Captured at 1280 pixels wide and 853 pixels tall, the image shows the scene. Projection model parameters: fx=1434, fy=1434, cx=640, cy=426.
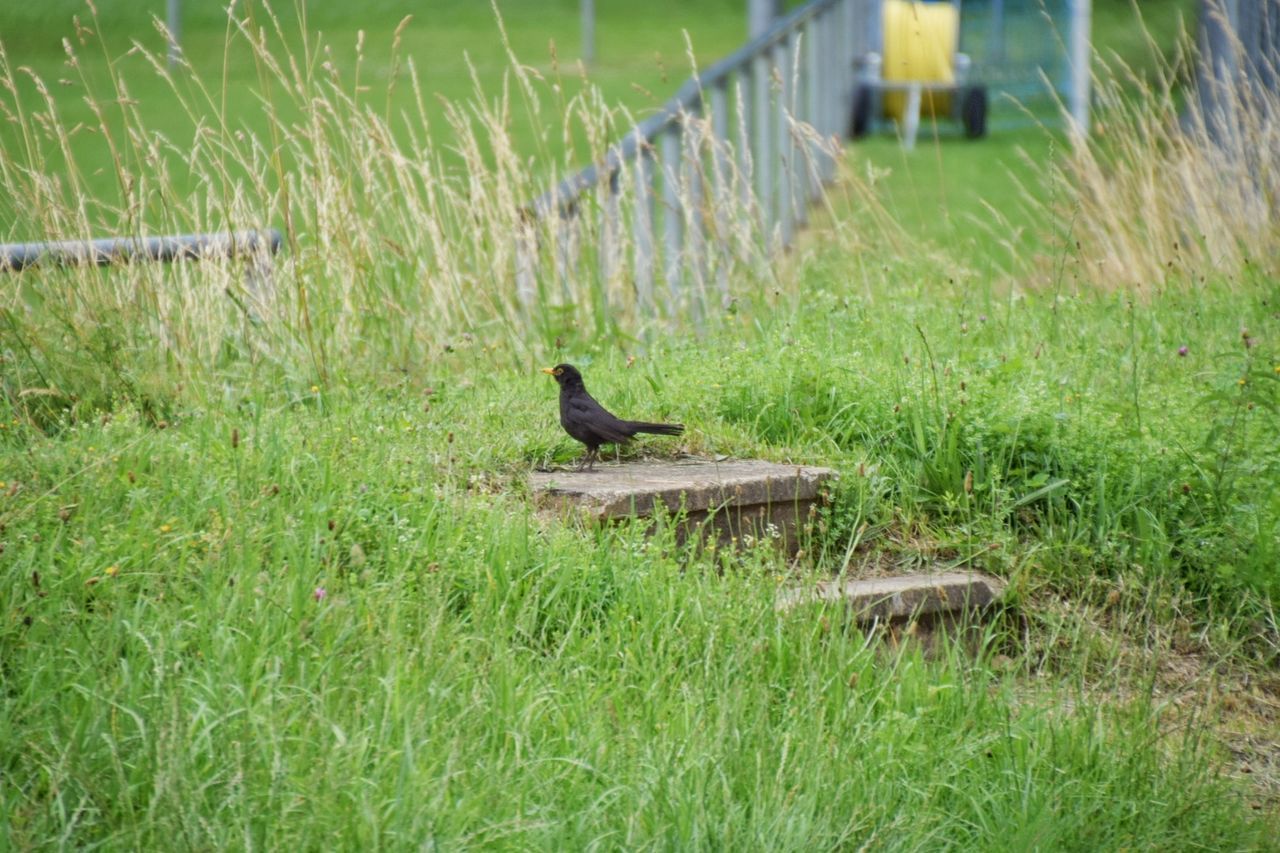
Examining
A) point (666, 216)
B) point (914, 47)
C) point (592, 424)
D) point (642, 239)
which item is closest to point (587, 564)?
point (592, 424)

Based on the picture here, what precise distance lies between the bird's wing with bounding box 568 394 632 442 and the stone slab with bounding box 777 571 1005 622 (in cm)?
79

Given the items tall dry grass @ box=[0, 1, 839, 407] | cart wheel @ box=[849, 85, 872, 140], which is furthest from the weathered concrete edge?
cart wheel @ box=[849, 85, 872, 140]

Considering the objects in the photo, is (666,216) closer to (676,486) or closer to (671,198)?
(671,198)

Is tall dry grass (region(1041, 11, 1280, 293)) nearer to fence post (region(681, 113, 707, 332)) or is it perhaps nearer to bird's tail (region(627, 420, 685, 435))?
fence post (region(681, 113, 707, 332))

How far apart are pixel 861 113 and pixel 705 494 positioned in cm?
1304

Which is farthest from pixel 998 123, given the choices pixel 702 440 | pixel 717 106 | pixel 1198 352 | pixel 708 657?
pixel 708 657

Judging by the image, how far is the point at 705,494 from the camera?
13.8ft

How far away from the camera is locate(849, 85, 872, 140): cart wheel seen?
16.4 meters

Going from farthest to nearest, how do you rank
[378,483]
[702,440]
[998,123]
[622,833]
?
[998,123], [702,440], [378,483], [622,833]

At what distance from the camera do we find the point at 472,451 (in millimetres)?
4395

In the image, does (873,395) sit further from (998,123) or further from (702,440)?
(998,123)

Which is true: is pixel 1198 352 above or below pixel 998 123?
below

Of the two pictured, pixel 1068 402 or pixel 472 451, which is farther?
pixel 1068 402

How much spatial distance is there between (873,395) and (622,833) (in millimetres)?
2408
